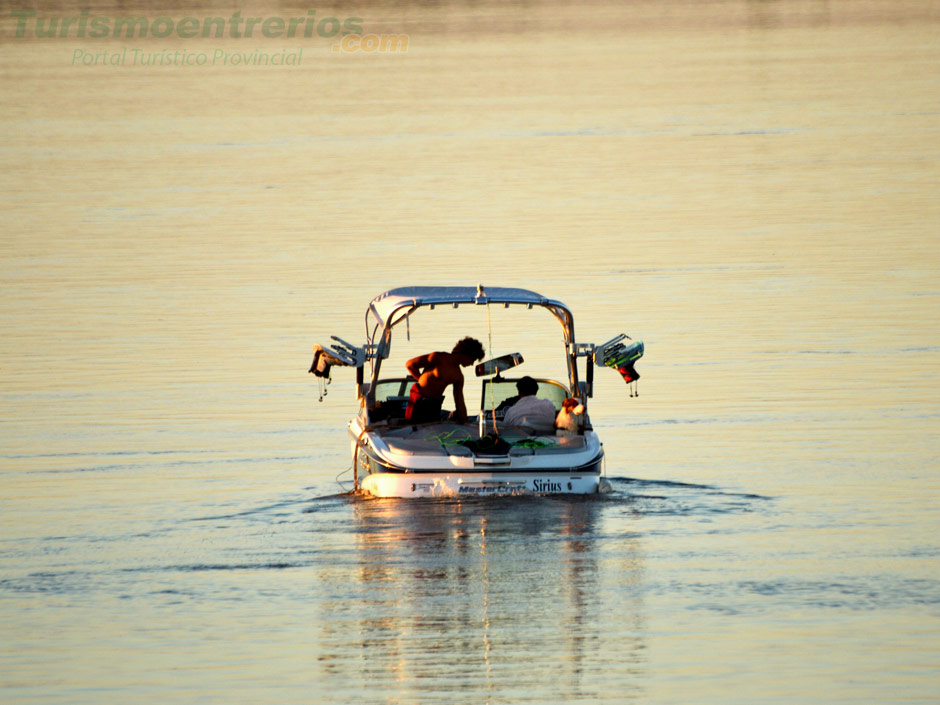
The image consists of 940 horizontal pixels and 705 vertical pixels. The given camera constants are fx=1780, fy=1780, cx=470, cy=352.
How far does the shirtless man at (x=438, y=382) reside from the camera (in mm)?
20516

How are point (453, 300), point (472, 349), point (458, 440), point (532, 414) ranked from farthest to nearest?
point (453, 300) → point (472, 349) → point (532, 414) → point (458, 440)

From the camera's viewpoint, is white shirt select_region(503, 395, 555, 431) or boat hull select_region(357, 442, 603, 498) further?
white shirt select_region(503, 395, 555, 431)

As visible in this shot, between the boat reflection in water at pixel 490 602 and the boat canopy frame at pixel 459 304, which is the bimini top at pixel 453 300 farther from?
the boat reflection in water at pixel 490 602

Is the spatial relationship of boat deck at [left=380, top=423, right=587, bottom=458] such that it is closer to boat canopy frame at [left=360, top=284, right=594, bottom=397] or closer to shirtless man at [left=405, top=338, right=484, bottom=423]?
shirtless man at [left=405, top=338, right=484, bottom=423]

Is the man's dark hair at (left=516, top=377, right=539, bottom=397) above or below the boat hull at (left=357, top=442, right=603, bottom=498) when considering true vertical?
above

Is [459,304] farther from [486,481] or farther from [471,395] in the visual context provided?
[471,395]

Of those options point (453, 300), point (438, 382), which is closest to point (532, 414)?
point (438, 382)

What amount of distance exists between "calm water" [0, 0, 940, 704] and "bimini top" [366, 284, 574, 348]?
1.89 m

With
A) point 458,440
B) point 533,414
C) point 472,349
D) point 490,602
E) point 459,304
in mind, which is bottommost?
point 490,602

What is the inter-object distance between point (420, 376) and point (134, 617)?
260 inches

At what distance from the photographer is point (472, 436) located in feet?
64.7

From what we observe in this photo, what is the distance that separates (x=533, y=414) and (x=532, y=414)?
0.01 metres

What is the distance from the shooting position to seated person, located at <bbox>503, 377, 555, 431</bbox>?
802 inches

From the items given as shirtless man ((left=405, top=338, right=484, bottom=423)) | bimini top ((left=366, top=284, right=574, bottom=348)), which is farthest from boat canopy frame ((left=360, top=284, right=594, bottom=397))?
shirtless man ((left=405, top=338, right=484, bottom=423))
